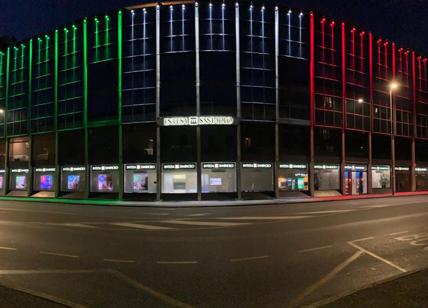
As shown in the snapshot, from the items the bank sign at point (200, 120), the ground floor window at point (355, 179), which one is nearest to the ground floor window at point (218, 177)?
the bank sign at point (200, 120)

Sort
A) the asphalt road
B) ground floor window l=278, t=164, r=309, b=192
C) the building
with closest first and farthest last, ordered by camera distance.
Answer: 1. the asphalt road
2. the building
3. ground floor window l=278, t=164, r=309, b=192

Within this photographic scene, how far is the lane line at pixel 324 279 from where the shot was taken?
283 inches

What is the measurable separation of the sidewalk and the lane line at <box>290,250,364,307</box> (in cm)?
87

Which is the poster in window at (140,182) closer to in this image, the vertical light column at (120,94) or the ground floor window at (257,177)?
the vertical light column at (120,94)

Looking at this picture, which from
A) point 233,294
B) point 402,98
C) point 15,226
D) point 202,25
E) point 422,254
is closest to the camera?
point 233,294

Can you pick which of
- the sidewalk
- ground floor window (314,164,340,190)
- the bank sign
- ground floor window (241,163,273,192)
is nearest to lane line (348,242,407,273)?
the sidewalk

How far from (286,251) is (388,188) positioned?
45.3 metres

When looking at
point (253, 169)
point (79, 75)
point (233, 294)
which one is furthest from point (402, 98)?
point (233, 294)

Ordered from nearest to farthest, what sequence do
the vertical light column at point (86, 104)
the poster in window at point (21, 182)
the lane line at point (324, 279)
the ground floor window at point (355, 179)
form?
the lane line at point (324, 279) → the vertical light column at point (86, 104) → the ground floor window at point (355, 179) → the poster in window at point (21, 182)

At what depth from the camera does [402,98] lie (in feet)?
182

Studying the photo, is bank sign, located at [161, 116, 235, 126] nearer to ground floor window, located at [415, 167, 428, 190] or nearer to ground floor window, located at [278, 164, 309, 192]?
ground floor window, located at [278, 164, 309, 192]

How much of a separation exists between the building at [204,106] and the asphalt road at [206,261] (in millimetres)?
24759

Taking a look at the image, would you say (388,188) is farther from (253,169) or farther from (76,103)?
(76,103)

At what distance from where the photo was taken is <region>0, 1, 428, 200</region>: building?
138 feet
